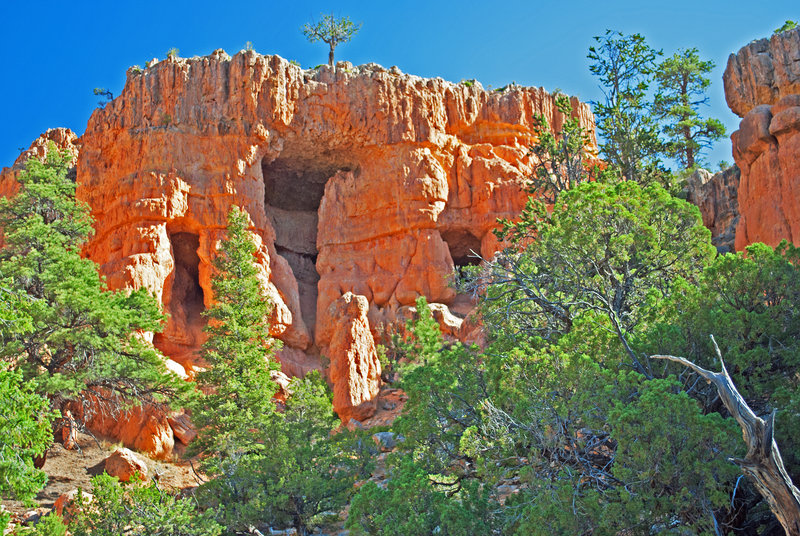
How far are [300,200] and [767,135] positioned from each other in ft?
69.8

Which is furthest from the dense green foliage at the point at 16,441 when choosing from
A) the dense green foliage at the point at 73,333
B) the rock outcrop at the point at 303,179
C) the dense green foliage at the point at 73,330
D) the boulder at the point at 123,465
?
the rock outcrop at the point at 303,179

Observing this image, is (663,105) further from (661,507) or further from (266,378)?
(661,507)

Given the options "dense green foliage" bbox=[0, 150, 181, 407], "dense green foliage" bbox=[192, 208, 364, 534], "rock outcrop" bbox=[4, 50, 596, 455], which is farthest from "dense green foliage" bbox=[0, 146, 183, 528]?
"rock outcrop" bbox=[4, 50, 596, 455]

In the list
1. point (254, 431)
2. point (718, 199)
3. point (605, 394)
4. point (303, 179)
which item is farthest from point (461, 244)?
point (605, 394)

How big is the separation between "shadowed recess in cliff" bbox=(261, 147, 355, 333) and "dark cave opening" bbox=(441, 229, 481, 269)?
560cm

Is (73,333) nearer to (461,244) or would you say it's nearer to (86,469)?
(86,469)

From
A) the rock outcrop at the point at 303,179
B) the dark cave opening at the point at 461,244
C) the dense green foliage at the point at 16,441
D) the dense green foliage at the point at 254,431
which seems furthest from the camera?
the dark cave opening at the point at 461,244

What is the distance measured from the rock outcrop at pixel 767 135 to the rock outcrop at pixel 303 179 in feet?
34.0

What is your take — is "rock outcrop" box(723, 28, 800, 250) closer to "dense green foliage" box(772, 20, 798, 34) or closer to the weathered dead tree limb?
"dense green foliage" box(772, 20, 798, 34)

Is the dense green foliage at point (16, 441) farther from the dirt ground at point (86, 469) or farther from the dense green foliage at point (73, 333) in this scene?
the dirt ground at point (86, 469)

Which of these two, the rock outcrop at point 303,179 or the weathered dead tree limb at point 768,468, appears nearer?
the weathered dead tree limb at point 768,468

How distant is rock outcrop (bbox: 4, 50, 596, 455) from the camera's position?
30.1 meters

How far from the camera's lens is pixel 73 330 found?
67.8ft

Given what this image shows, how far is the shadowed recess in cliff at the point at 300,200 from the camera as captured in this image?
34.4 m
